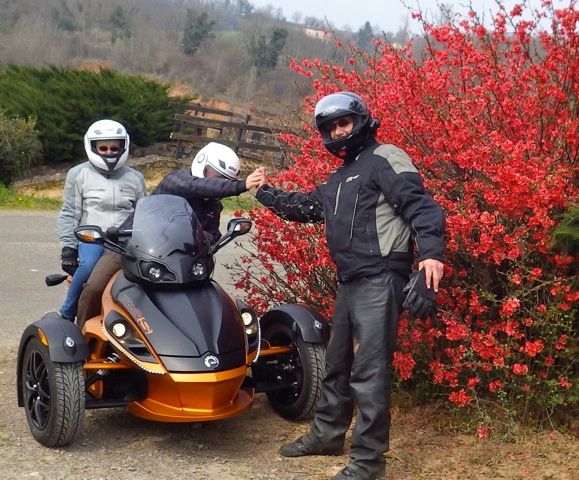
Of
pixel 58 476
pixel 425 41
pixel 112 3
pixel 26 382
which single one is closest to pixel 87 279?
pixel 26 382

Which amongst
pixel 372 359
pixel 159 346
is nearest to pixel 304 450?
pixel 372 359

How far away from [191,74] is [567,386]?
68.7 meters

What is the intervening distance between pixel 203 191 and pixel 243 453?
156 centimetres

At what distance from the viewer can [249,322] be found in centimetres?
534

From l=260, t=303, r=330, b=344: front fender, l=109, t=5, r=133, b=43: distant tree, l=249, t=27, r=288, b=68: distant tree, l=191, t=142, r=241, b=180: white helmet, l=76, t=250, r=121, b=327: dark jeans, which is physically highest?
l=109, t=5, r=133, b=43: distant tree

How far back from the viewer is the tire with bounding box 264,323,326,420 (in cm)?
542

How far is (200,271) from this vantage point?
5.11 metres

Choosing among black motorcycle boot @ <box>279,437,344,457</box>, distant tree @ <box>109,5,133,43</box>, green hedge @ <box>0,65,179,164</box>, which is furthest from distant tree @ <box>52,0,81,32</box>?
black motorcycle boot @ <box>279,437,344,457</box>

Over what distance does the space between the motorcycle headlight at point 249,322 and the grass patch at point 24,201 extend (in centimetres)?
1240

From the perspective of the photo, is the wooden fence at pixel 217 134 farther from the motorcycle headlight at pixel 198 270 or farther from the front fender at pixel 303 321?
the motorcycle headlight at pixel 198 270

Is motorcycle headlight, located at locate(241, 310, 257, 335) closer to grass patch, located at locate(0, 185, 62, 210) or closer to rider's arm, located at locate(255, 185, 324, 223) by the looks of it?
rider's arm, located at locate(255, 185, 324, 223)

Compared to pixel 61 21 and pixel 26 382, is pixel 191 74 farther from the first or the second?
pixel 26 382

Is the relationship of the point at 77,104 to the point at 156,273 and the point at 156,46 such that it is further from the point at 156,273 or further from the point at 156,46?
the point at 156,46

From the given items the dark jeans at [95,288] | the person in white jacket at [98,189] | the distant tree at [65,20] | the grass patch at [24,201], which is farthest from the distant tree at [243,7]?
the dark jeans at [95,288]
